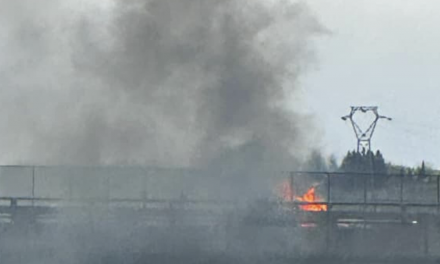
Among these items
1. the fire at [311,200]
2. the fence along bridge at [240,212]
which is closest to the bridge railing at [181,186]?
the fence along bridge at [240,212]

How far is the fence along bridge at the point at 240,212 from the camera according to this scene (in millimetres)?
48875

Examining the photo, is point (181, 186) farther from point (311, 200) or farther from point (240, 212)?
point (311, 200)

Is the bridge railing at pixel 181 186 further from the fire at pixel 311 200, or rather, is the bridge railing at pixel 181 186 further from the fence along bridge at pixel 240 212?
the fire at pixel 311 200

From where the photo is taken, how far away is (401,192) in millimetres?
54688

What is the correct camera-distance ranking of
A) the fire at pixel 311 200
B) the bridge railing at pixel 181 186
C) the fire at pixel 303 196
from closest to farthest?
the fire at pixel 311 200
the bridge railing at pixel 181 186
the fire at pixel 303 196

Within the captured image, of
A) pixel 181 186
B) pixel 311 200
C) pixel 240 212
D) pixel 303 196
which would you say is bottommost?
pixel 240 212

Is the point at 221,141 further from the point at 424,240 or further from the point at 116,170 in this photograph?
the point at 424,240

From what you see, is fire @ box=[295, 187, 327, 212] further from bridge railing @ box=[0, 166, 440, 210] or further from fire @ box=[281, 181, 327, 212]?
bridge railing @ box=[0, 166, 440, 210]

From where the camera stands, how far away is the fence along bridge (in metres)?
48.9

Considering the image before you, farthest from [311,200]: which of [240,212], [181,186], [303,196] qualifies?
[240,212]

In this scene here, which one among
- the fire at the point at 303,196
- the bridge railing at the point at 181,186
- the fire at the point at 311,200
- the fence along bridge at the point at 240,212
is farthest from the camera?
the fire at the point at 303,196

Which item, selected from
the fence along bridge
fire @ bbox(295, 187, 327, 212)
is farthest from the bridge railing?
fire @ bbox(295, 187, 327, 212)

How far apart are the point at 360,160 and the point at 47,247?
1511 inches

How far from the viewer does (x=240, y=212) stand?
50.3 m
